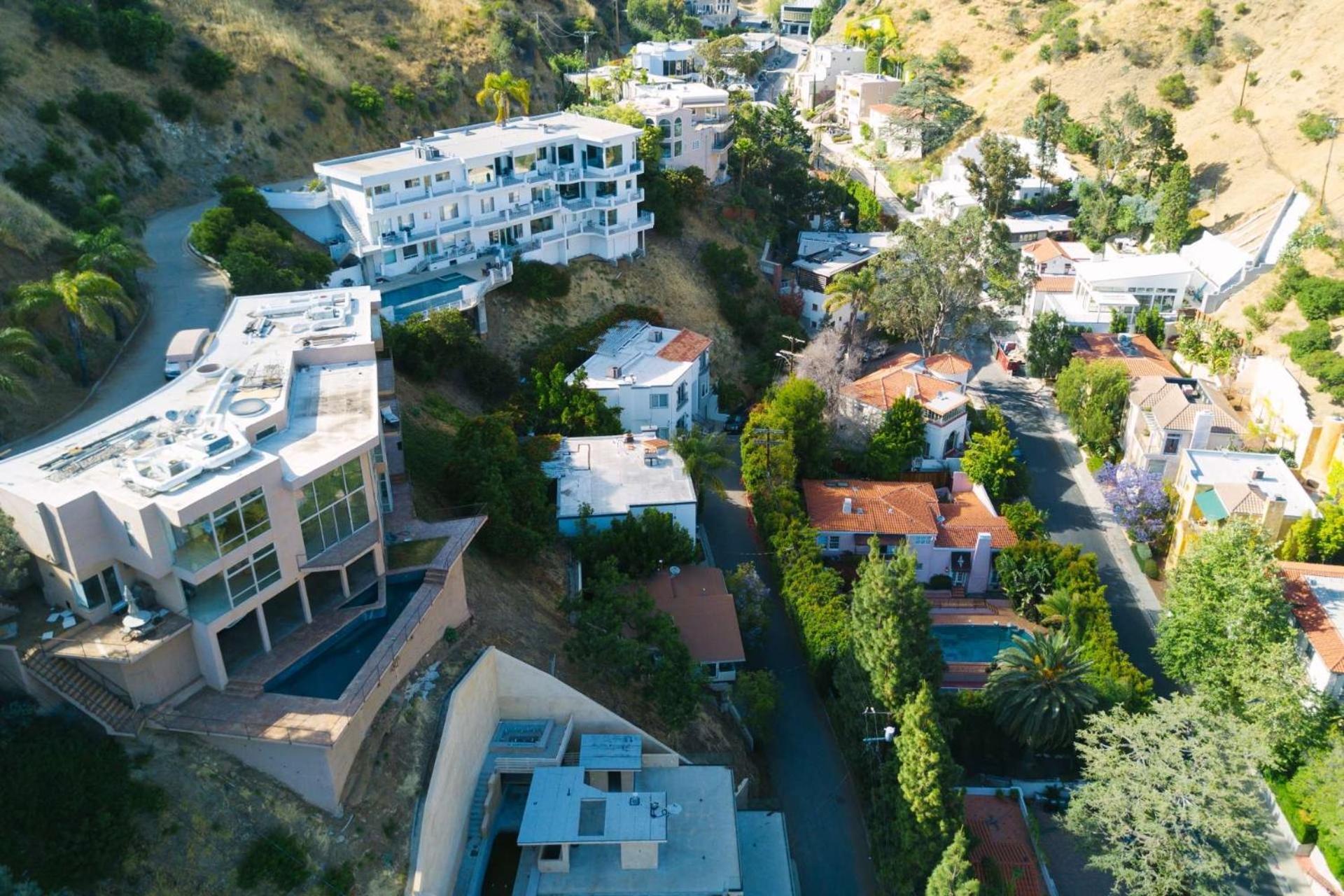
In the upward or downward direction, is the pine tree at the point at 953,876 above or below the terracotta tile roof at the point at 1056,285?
below

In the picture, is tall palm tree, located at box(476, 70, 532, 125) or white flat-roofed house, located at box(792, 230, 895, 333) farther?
white flat-roofed house, located at box(792, 230, 895, 333)

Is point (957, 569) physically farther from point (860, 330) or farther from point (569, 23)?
point (569, 23)

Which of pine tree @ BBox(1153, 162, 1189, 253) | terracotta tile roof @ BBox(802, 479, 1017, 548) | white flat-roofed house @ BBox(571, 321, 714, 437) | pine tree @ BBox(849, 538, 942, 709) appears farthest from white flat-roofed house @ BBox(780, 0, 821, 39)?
pine tree @ BBox(849, 538, 942, 709)

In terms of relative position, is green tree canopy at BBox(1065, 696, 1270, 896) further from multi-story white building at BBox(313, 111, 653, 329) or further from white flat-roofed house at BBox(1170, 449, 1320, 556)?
multi-story white building at BBox(313, 111, 653, 329)

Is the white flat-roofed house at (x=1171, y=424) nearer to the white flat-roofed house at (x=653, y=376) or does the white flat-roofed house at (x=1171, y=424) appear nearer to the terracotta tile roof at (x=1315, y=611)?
the terracotta tile roof at (x=1315, y=611)

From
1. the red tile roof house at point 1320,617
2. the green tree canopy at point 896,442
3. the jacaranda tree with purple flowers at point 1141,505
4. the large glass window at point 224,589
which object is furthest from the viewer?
the green tree canopy at point 896,442

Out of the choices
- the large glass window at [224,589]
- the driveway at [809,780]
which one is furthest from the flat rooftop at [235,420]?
the driveway at [809,780]
